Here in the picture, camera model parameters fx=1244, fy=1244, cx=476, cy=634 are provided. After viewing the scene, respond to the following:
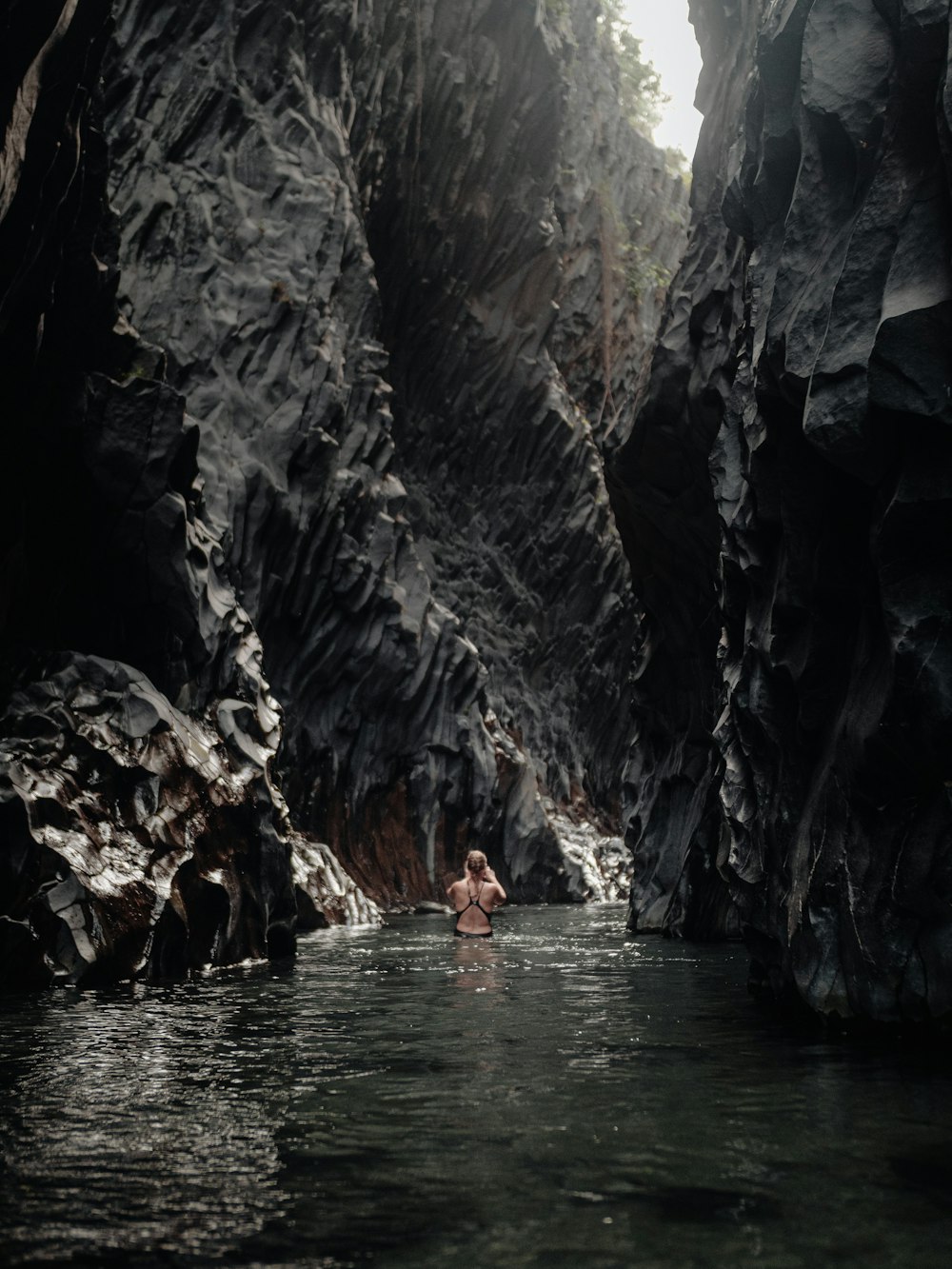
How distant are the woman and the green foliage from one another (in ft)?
175

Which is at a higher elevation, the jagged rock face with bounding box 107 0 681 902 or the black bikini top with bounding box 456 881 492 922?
the jagged rock face with bounding box 107 0 681 902

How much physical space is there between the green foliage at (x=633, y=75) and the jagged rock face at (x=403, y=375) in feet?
16.7

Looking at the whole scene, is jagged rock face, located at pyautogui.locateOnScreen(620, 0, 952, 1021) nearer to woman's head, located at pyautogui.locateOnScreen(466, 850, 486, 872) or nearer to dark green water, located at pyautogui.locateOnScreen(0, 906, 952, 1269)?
dark green water, located at pyautogui.locateOnScreen(0, 906, 952, 1269)

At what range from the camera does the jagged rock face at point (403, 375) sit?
3180cm

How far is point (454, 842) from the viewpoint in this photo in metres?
40.5

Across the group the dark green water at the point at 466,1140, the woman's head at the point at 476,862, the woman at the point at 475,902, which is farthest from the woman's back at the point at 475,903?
the dark green water at the point at 466,1140

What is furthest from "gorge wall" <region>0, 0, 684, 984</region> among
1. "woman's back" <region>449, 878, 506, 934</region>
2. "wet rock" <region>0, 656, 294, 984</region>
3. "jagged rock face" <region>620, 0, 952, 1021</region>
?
"jagged rock face" <region>620, 0, 952, 1021</region>

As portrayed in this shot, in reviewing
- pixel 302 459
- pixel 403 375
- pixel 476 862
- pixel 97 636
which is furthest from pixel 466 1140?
pixel 403 375

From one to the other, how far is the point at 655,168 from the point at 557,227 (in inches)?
644

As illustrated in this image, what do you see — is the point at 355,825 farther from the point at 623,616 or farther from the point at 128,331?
the point at 623,616

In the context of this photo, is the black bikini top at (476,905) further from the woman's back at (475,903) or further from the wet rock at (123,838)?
the wet rock at (123,838)

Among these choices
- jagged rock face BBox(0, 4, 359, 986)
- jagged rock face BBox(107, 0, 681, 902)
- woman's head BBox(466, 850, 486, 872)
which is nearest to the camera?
jagged rock face BBox(0, 4, 359, 986)

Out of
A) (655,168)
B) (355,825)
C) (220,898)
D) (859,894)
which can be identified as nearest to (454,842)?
(355,825)

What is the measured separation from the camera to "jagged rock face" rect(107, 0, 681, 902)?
31797 mm
